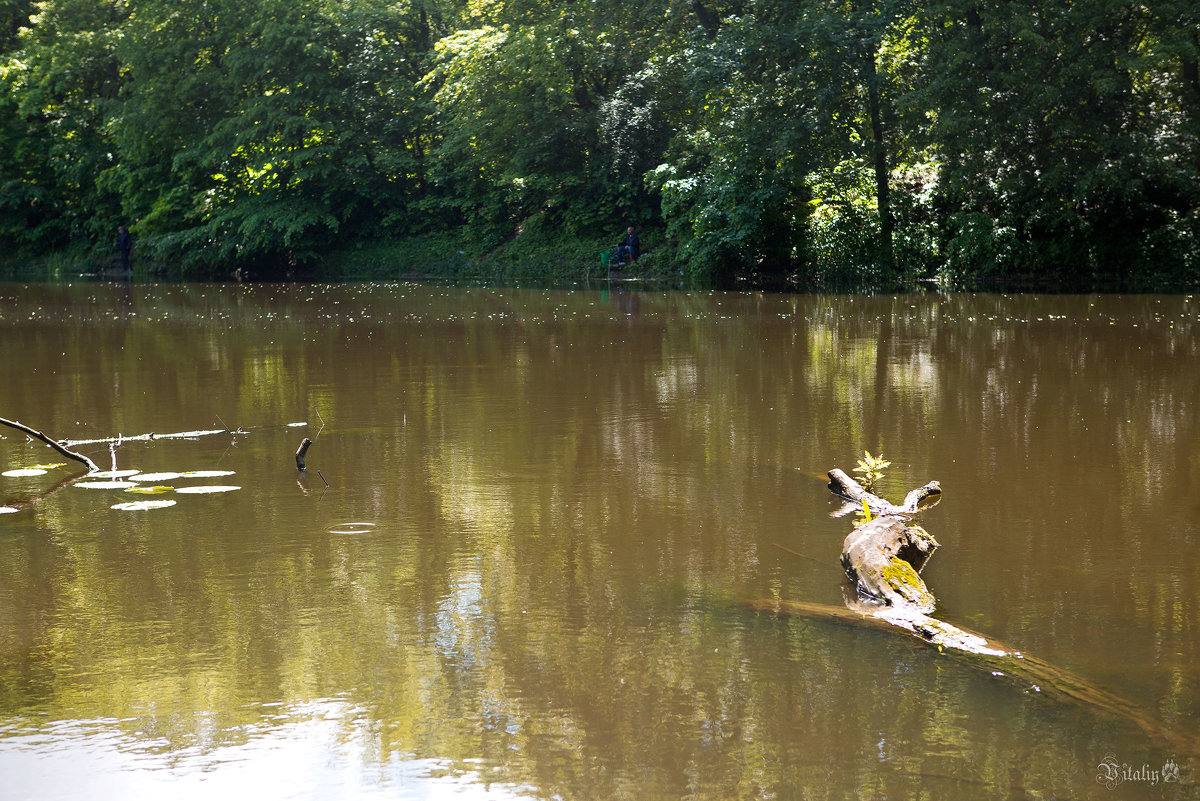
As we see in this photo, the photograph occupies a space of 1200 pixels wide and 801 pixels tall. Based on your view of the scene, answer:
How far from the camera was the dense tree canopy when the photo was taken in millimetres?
25156

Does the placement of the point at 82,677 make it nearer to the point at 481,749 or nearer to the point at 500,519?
the point at 481,749

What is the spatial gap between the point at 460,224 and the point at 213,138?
833 cm

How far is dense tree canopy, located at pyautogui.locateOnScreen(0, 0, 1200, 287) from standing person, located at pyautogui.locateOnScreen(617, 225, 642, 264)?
0.95m

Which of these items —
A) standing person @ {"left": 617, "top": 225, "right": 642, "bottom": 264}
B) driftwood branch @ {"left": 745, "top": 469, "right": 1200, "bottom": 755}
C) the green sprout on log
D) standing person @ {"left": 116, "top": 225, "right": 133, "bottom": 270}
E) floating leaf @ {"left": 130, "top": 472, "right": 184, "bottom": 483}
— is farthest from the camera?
standing person @ {"left": 116, "top": 225, "right": 133, "bottom": 270}

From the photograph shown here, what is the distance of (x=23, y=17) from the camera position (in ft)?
171

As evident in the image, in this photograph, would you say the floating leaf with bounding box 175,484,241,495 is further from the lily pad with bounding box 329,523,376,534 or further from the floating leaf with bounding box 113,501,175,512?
the lily pad with bounding box 329,523,376,534

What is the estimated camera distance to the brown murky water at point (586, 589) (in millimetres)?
3939

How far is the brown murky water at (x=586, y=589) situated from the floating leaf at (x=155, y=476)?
0.95ft

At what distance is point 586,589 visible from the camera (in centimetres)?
566

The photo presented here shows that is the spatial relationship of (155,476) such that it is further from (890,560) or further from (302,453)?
(890,560)

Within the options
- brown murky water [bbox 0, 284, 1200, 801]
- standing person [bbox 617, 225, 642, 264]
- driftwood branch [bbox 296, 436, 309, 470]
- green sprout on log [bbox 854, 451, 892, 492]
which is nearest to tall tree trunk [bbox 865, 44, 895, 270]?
standing person [bbox 617, 225, 642, 264]

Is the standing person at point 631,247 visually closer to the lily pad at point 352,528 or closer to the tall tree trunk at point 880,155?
the tall tree trunk at point 880,155

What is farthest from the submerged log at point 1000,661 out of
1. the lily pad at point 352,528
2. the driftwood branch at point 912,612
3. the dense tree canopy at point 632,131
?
the dense tree canopy at point 632,131

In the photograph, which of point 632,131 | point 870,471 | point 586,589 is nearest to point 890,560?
point 586,589
